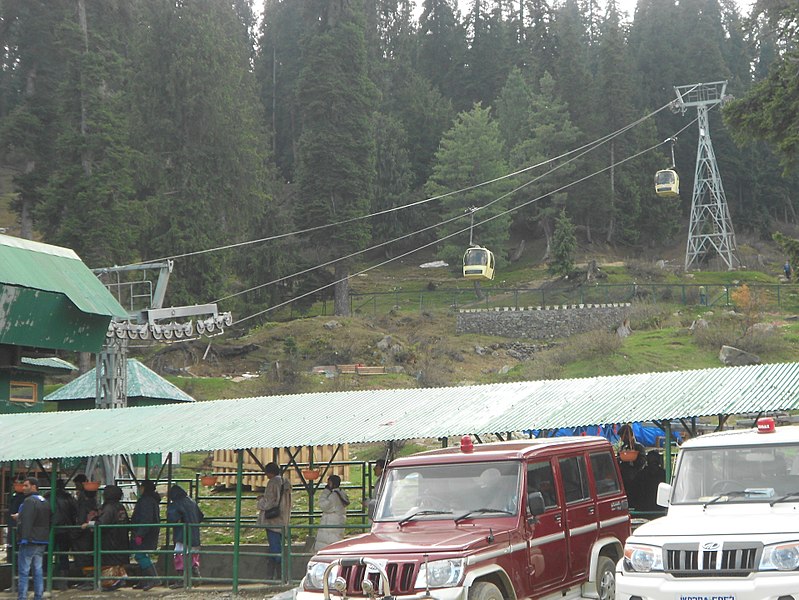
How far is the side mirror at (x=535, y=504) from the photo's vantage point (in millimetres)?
10633

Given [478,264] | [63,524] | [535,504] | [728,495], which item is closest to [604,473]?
[535,504]

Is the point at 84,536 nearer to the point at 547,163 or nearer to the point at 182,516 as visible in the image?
the point at 182,516

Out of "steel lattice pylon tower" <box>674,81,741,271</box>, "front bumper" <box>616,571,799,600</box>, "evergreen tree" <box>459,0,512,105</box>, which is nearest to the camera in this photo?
"front bumper" <box>616,571,799,600</box>

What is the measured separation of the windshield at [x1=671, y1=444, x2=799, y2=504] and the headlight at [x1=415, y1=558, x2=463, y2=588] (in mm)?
2192

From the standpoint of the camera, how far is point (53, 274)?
30.6 m

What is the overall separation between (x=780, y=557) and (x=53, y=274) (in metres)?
25.8

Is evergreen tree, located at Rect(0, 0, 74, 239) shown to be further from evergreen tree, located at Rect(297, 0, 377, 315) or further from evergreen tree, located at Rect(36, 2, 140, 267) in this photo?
evergreen tree, located at Rect(297, 0, 377, 315)

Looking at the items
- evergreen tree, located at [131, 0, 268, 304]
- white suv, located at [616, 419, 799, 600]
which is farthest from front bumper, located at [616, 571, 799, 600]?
evergreen tree, located at [131, 0, 268, 304]

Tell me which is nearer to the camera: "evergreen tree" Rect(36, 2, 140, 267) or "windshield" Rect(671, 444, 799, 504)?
"windshield" Rect(671, 444, 799, 504)

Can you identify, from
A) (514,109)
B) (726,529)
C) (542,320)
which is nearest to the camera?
(726,529)

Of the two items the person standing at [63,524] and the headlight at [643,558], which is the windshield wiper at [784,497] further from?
the person standing at [63,524]

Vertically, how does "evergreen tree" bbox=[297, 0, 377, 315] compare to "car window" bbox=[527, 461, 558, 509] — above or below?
above

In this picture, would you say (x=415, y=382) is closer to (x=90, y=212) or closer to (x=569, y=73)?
(x=90, y=212)

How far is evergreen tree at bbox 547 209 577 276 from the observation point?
232ft
